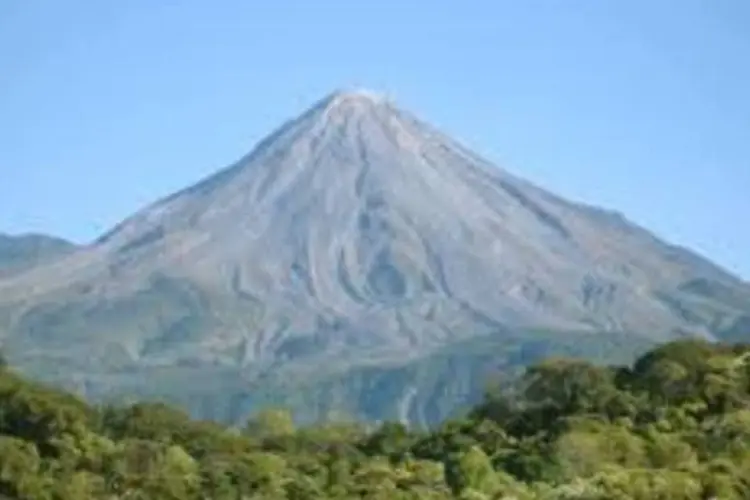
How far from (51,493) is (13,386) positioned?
44.1 feet

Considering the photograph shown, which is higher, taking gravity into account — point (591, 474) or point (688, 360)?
point (688, 360)

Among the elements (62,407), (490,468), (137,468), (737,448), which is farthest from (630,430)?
(62,407)

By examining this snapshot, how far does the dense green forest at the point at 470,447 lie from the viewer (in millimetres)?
38094

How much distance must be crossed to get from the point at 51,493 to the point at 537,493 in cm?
898

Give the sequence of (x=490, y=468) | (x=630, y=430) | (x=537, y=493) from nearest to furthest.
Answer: (x=537, y=493) → (x=490, y=468) → (x=630, y=430)

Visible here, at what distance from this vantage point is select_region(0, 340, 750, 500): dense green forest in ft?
125

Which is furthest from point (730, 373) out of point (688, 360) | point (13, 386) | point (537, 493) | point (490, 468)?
point (13, 386)

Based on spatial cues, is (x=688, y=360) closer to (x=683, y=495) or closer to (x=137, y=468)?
(x=137, y=468)

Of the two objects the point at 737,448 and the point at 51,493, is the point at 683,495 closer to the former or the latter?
the point at 737,448

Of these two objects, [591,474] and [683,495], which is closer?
[683,495]

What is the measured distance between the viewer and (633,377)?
2206 inches

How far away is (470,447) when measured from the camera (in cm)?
4675

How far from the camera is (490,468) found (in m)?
41.9

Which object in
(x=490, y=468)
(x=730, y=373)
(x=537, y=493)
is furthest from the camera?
(x=730, y=373)
